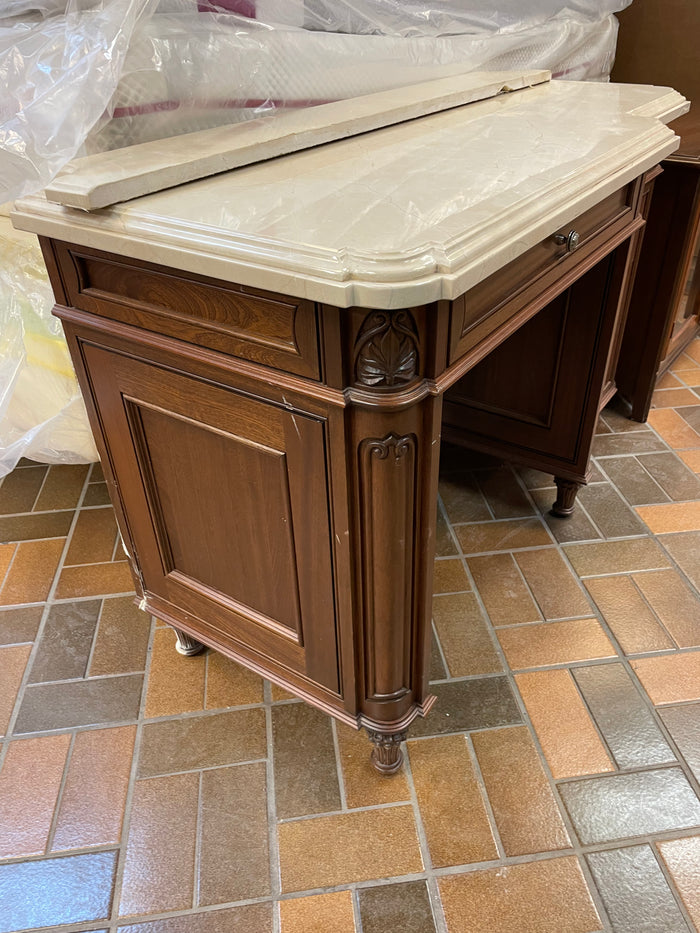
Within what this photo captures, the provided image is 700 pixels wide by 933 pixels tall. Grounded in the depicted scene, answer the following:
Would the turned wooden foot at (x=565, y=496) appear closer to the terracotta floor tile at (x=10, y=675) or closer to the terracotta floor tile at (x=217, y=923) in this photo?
the terracotta floor tile at (x=217, y=923)

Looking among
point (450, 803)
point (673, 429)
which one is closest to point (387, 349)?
point (450, 803)

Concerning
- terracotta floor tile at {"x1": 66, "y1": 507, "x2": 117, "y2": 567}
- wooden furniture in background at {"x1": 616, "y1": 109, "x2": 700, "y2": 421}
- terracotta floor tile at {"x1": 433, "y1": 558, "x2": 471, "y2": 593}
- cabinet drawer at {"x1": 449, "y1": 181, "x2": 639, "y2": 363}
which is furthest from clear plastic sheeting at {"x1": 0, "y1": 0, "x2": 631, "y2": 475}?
terracotta floor tile at {"x1": 433, "y1": 558, "x2": 471, "y2": 593}

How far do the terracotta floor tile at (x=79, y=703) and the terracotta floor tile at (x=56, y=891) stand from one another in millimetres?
282

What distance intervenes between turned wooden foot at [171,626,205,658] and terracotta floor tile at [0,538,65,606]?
43 centimetres

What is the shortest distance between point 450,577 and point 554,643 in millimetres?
309

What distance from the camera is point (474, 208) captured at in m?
0.89

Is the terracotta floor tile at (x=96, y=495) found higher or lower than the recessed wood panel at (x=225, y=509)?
lower

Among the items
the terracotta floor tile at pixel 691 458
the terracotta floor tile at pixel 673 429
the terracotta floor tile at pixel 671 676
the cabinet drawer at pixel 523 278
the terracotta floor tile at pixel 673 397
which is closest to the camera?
the cabinet drawer at pixel 523 278

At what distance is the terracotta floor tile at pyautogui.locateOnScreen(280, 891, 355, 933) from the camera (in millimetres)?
1119

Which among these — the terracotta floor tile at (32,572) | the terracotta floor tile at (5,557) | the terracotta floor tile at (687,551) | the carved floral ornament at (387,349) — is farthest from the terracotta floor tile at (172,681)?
the terracotta floor tile at (687,551)

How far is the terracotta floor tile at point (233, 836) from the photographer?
46.1 inches

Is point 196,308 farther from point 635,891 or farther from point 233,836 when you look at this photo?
point 635,891

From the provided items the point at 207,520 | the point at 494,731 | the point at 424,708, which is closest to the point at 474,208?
the point at 207,520

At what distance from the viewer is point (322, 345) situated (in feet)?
2.72
